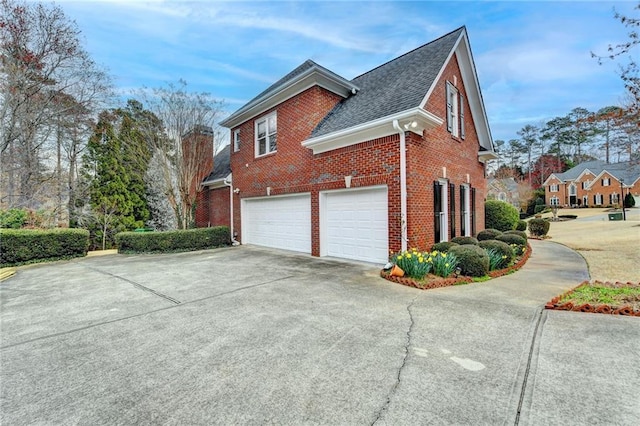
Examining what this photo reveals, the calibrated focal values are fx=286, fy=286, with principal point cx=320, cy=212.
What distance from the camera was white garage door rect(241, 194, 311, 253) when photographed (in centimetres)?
1016

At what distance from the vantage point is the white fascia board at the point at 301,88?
9402mm

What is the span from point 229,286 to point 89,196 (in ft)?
47.0

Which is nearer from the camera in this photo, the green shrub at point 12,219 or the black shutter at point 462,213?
the green shrub at point 12,219

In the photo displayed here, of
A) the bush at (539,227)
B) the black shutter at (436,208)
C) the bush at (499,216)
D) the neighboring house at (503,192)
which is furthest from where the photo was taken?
the neighboring house at (503,192)

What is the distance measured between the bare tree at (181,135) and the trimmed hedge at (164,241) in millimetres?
1127

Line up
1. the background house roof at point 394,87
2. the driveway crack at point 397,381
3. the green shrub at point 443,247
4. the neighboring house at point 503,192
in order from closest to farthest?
the driveway crack at point 397,381, the green shrub at point 443,247, the background house roof at point 394,87, the neighboring house at point 503,192


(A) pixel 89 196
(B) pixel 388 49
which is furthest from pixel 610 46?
(A) pixel 89 196

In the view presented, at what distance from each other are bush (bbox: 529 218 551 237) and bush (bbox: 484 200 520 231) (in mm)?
2123

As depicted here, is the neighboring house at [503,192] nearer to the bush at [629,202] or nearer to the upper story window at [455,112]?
the bush at [629,202]

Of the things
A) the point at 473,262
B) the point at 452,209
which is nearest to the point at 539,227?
the point at 452,209

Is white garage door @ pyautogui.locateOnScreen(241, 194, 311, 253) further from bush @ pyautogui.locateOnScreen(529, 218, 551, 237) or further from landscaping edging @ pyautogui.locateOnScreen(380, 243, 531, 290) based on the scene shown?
bush @ pyautogui.locateOnScreen(529, 218, 551, 237)

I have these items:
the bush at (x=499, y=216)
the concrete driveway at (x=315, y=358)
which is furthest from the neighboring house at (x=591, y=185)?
the concrete driveway at (x=315, y=358)

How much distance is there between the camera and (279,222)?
11312 mm

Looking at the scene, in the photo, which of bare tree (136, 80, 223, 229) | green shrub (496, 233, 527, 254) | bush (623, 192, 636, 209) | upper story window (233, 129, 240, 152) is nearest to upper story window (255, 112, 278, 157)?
upper story window (233, 129, 240, 152)
